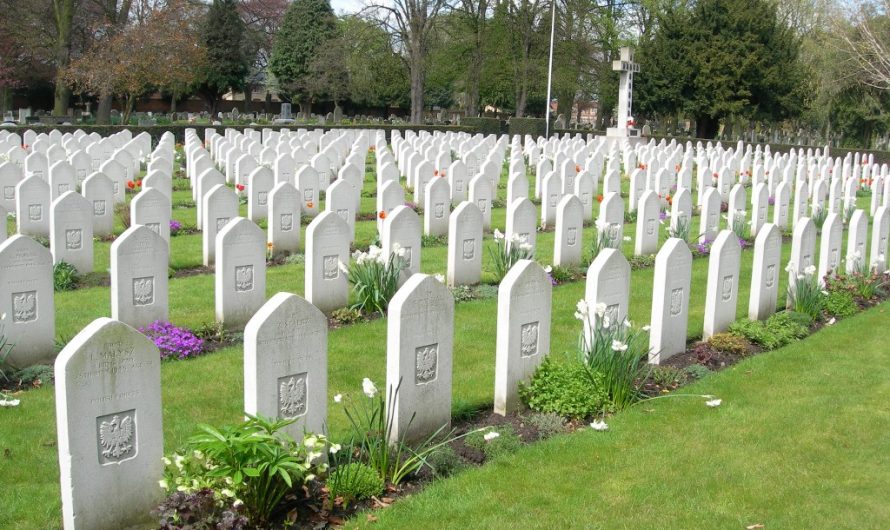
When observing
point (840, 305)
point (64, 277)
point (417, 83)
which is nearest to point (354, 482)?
point (64, 277)

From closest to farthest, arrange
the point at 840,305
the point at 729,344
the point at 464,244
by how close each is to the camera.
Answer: the point at 729,344 → the point at 840,305 → the point at 464,244

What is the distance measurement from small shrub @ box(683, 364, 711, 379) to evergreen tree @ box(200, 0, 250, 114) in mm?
52408

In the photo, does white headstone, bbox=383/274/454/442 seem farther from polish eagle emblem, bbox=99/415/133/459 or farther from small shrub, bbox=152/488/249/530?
polish eagle emblem, bbox=99/415/133/459

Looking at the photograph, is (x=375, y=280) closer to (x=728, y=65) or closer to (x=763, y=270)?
(x=763, y=270)

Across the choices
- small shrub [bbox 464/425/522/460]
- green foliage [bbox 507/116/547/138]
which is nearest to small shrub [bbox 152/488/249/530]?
small shrub [bbox 464/425/522/460]

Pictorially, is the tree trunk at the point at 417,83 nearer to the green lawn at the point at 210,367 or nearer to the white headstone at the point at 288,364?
the green lawn at the point at 210,367

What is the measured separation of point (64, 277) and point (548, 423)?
639 centimetres

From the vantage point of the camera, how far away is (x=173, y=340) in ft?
25.8

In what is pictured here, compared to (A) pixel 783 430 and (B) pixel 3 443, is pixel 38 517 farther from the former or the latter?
(A) pixel 783 430

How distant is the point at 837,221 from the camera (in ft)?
35.8

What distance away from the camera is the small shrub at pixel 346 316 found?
9.16m

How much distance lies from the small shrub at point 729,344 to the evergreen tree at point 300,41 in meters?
53.9

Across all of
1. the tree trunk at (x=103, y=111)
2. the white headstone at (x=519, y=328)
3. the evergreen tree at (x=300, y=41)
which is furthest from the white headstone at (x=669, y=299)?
the evergreen tree at (x=300, y=41)

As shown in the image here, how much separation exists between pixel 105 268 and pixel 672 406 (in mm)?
7490
